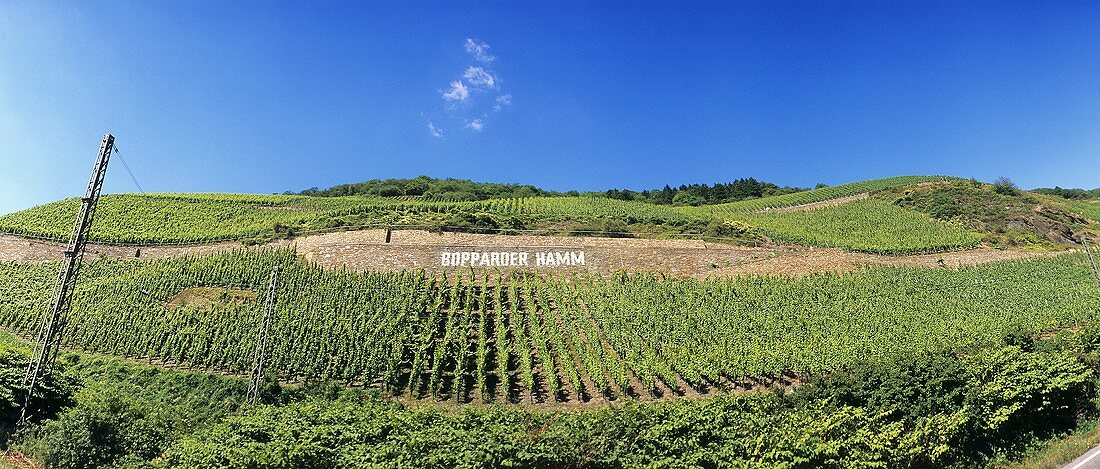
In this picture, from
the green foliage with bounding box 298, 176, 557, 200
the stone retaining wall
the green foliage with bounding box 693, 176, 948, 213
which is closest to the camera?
the stone retaining wall

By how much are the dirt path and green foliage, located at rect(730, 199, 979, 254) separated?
1.77 m

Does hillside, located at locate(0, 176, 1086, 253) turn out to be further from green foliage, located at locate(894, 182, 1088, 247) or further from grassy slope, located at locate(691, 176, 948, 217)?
grassy slope, located at locate(691, 176, 948, 217)

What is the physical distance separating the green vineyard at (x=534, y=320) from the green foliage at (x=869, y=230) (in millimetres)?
5933

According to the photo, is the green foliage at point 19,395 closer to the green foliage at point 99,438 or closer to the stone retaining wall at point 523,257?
the green foliage at point 99,438

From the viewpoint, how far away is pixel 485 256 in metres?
32.0

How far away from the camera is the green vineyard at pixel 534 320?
2105 cm

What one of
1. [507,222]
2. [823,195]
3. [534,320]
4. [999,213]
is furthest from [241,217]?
[999,213]

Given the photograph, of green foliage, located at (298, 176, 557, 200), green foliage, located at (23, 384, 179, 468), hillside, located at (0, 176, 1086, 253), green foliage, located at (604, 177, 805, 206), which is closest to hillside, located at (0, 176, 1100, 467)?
green foliage, located at (23, 384, 179, 468)

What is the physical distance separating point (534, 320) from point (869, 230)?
3320 centimetres

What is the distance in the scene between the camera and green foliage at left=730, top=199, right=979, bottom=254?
38312 mm

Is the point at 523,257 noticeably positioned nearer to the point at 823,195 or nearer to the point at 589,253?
the point at 589,253

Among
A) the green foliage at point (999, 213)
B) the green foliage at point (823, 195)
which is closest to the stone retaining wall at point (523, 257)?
the green foliage at point (999, 213)

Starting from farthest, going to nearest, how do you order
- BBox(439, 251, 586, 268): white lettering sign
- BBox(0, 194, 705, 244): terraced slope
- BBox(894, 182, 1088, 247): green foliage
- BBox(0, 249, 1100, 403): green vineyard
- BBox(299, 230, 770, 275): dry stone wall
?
1. BBox(894, 182, 1088, 247): green foliage
2. BBox(0, 194, 705, 244): terraced slope
3. BBox(439, 251, 586, 268): white lettering sign
4. BBox(299, 230, 770, 275): dry stone wall
5. BBox(0, 249, 1100, 403): green vineyard

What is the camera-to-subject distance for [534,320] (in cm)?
2564
